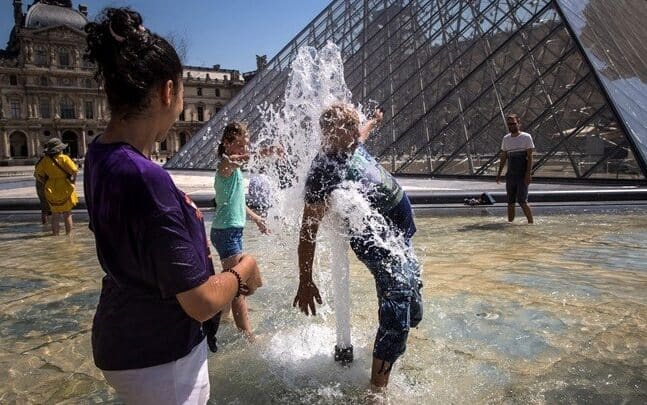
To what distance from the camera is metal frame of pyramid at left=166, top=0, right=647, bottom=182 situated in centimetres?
1154

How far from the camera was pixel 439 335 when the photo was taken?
294 cm

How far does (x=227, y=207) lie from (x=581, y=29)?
42.4 feet

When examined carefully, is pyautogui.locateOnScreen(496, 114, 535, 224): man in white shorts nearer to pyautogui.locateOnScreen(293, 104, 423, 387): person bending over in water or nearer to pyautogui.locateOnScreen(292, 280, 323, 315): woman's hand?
pyautogui.locateOnScreen(293, 104, 423, 387): person bending over in water

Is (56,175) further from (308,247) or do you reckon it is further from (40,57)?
(40,57)

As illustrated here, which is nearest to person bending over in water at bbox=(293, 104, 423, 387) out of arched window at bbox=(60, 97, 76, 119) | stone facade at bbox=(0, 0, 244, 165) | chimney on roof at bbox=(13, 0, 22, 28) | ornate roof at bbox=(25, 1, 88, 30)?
stone facade at bbox=(0, 0, 244, 165)

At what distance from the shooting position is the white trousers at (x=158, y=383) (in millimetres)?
1182

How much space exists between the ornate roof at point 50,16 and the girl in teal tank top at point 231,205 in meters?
75.5

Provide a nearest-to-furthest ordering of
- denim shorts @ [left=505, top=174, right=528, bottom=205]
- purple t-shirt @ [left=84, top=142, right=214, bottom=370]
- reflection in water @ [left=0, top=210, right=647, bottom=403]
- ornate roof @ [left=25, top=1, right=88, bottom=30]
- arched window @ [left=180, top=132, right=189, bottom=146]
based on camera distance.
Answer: purple t-shirt @ [left=84, top=142, right=214, bottom=370]
reflection in water @ [left=0, top=210, right=647, bottom=403]
denim shorts @ [left=505, top=174, right=528, bottom=205]
ornate roof @ [left=25, top=1, right=88, bottom=30]
arched window @ [left=180, top=132, right=189, bottom=146]

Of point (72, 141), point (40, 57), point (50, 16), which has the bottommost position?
point (72, 141)

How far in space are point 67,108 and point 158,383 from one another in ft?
223

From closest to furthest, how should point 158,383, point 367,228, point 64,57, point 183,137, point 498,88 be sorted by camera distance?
point 158,383 < point 367,228 < point 498,88 < point 64,57 < point 183,137

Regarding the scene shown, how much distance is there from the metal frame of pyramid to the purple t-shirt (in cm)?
1111

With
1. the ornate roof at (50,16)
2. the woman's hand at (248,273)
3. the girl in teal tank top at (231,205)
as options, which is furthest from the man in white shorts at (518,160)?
the ornate roof at (50,16)

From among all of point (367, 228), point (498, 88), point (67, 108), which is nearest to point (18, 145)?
point (67, 108)
